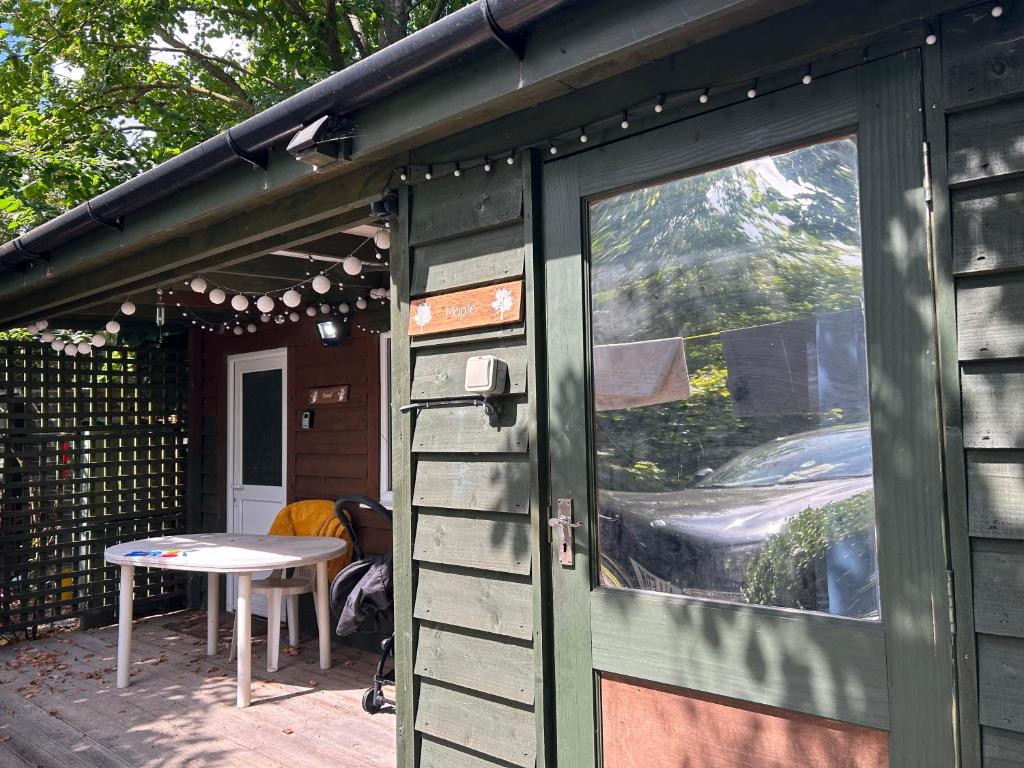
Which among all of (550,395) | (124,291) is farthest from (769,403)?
(124,291)

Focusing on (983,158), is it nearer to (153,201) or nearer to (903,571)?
(903,571)

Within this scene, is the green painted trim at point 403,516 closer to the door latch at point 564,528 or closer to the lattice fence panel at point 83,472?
the door latch at point 564,528

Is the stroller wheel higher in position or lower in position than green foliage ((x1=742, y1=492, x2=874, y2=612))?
lower

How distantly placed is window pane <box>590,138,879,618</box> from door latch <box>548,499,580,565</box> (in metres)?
0.09

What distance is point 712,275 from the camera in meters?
1.91

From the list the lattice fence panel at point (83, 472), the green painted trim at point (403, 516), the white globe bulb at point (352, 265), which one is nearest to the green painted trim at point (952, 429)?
the green painted trim at point (403, 516)

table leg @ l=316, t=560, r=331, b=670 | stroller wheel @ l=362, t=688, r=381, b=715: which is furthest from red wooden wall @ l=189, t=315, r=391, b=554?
stroller wheel @ l=362, t=688, r=381, b=715

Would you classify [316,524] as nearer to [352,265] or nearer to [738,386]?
[352,265]

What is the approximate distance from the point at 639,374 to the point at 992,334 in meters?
0.81

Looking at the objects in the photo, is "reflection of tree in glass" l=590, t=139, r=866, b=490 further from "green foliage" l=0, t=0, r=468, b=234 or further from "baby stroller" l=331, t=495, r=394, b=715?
"green foliage" l=0, t=0, r=468, b=234

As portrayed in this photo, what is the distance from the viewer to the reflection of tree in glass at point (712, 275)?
67.4 inches

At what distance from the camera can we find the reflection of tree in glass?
1.71 metres

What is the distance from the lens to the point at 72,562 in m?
6.04

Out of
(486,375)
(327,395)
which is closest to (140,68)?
(327,395)
